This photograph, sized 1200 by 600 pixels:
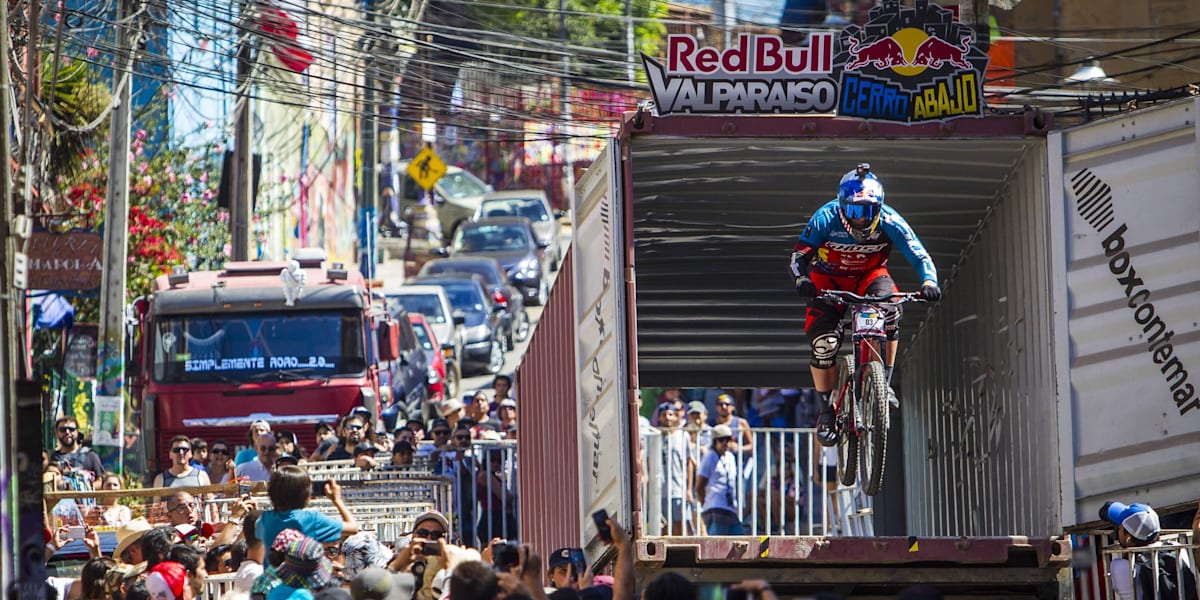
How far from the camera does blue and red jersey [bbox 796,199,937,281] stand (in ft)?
37.3

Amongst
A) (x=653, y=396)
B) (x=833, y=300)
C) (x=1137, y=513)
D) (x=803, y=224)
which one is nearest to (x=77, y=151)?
(x=653, y=396)

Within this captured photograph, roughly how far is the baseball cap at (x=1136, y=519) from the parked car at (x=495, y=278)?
2735 centimetres

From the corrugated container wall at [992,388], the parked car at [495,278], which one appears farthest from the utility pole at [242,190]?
the corrugated container wall at [992,388]

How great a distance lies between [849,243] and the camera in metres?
11.4

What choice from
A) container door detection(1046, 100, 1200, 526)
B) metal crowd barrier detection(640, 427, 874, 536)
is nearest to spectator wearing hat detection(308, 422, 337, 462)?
metal crowd barrier detection(640, 427, 874, 536)

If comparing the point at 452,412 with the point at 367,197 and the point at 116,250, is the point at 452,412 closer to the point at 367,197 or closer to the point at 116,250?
the point at 116,250

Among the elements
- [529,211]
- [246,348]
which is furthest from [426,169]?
[246,348]

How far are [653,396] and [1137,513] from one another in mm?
17182

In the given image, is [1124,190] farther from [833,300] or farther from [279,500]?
[279,500]

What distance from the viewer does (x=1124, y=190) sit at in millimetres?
10859

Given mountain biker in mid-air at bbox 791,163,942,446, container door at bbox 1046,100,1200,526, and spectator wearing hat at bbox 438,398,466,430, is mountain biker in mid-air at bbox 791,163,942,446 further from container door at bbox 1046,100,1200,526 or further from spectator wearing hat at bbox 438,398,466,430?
spectator wearing hat at bbox 438,398,466,430

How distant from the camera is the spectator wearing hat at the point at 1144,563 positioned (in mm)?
10289

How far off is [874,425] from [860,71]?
80.9 inches

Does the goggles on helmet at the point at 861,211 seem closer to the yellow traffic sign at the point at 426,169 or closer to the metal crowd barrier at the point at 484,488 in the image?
the metal crowd barrier at the point at 484,488
